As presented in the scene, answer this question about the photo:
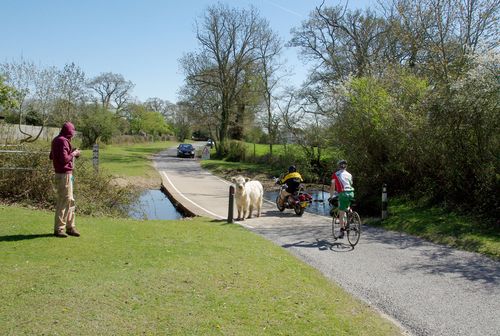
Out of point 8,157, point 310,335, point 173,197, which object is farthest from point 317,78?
point 310,335

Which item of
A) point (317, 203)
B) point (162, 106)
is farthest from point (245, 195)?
point (162, 106)

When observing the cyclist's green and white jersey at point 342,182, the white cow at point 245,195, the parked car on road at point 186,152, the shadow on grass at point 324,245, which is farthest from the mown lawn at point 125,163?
the cyclist's green and white jersey at point 342,182

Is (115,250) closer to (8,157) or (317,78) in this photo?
(8,157)

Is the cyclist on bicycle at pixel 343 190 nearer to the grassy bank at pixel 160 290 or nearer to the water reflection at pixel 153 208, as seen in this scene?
the grassy bank at pixel 160 290

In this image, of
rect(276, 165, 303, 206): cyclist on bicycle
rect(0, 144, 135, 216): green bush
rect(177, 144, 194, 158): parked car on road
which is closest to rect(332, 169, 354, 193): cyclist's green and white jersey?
rect(276, 165, 303, 206): cyclist on bicycle

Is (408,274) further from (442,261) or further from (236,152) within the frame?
(236,152)

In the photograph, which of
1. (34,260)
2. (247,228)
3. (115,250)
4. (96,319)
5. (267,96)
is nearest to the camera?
(96,319)

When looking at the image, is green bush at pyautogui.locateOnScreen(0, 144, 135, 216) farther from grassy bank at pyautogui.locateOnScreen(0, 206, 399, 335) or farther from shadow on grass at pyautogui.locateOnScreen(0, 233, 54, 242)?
shadow on grass at pyautogui.locateOnScreen(0, 233, 54, 242)

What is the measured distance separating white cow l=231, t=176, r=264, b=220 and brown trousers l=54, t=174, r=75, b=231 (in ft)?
18.3

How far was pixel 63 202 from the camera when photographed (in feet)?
28.0

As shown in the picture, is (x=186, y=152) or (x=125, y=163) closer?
(x=125, y=163)

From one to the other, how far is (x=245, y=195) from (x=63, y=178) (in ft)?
20.0

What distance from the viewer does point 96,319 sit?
4.84 metres

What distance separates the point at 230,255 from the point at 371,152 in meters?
9.56
